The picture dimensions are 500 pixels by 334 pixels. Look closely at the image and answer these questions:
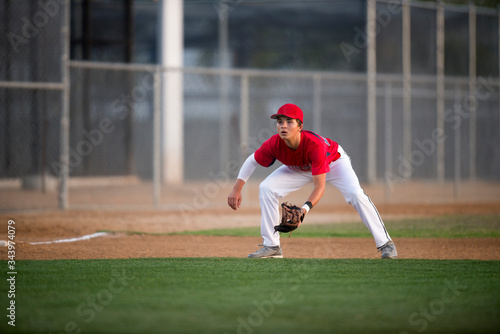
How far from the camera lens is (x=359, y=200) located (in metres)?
6.24

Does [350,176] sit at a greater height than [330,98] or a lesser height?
lesser

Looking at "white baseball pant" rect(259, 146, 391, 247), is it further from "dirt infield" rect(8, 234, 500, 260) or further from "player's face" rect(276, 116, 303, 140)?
"player's face" rect(276, 116, 303, 140)

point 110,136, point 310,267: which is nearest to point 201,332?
point 310,267

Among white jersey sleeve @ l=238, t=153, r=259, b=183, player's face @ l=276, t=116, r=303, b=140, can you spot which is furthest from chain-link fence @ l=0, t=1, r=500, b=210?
player's face @ l=276, t=116, r=303, b=140

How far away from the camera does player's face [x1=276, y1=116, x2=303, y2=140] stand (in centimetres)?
591

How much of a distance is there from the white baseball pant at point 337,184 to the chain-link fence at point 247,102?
5.50 metres

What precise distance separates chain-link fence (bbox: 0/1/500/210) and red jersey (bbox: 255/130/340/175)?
543cm

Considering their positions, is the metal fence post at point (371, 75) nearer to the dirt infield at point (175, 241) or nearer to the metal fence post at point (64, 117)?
the dirt infield at point (175, 241)

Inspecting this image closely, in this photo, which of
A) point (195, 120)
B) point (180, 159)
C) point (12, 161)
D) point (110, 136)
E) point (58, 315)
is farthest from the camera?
point (195, 120)

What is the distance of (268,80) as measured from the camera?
21859mm

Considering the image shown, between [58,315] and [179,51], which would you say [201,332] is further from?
[179,51]

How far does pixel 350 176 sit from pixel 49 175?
35.7ft

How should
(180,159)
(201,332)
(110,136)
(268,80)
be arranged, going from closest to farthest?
(201,332) < (180,159) < (110,136) < (268,80)

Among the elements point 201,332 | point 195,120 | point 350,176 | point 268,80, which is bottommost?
point 201,332
